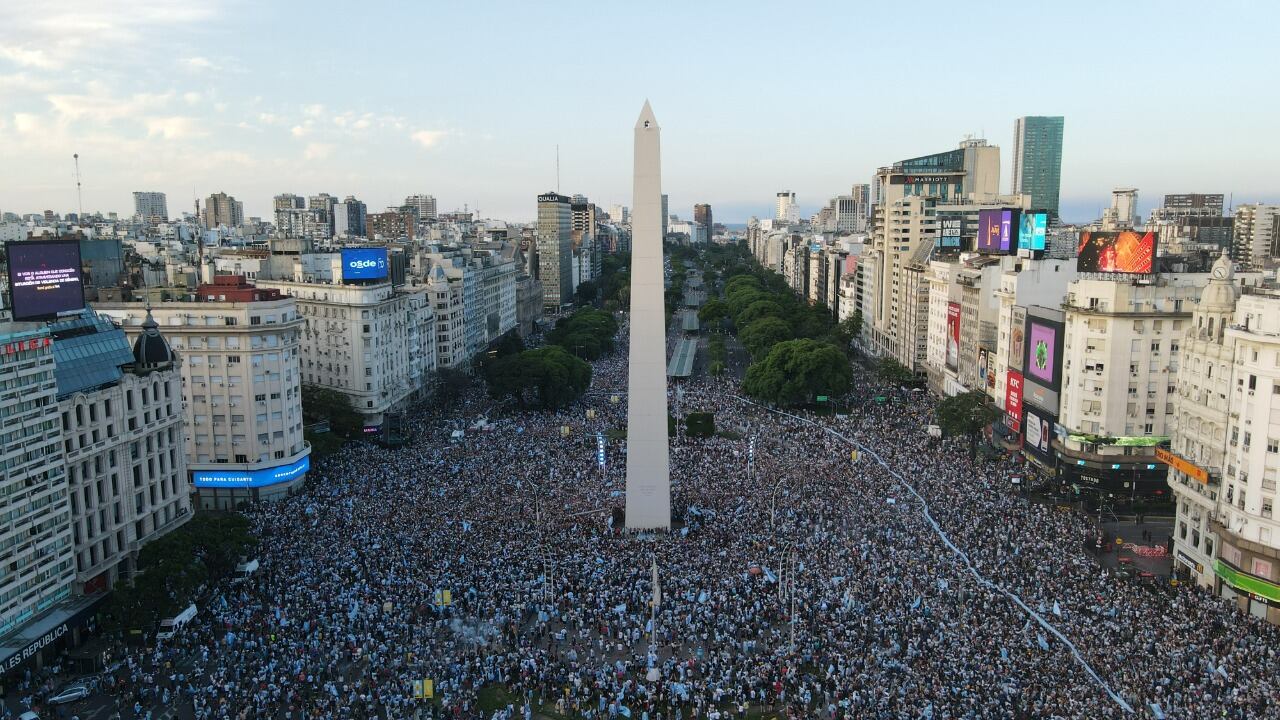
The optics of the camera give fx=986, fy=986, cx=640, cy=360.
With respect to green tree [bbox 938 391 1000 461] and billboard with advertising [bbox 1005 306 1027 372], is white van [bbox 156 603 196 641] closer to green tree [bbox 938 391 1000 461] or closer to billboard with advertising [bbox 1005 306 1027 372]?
green tree [bbox 938 391 1000 461]

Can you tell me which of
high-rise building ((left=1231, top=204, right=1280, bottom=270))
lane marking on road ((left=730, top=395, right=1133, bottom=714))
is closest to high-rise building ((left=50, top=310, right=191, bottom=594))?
lane marking on road ((left=730, top=395, right=1133, bottom=714))

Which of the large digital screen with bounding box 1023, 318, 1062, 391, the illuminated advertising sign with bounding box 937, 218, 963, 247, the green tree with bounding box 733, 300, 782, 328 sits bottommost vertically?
the green tree with bounding box 733, 300, 782, 328

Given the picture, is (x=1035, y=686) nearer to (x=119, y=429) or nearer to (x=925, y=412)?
(x=119, y=429)

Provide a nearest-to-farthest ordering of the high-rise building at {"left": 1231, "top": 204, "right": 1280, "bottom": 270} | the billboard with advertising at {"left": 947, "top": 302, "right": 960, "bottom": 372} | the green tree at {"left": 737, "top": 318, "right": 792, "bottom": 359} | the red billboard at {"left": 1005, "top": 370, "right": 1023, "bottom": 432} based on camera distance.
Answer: the red billboard at {"left": 1005, "top": 370, "right": 1023, "bottom": 432}
the billboard with advertising at {"left": 947, "top": 302, "right": 960, "bottom": 372}
the green tree at {"left": 737, "top": 318, "right": 792, "bottom": 359}
the high-rise building at {"left": 1231, "top": 204, "right": 1280, "bottom": 270}

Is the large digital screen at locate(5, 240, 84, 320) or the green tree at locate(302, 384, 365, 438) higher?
the large digital screen at locate(5, 240, 84, 320)

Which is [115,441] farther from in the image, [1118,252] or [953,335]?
[953,335]

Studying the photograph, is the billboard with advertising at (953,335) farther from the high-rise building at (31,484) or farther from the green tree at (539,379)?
the high-rise building at (31,484)
